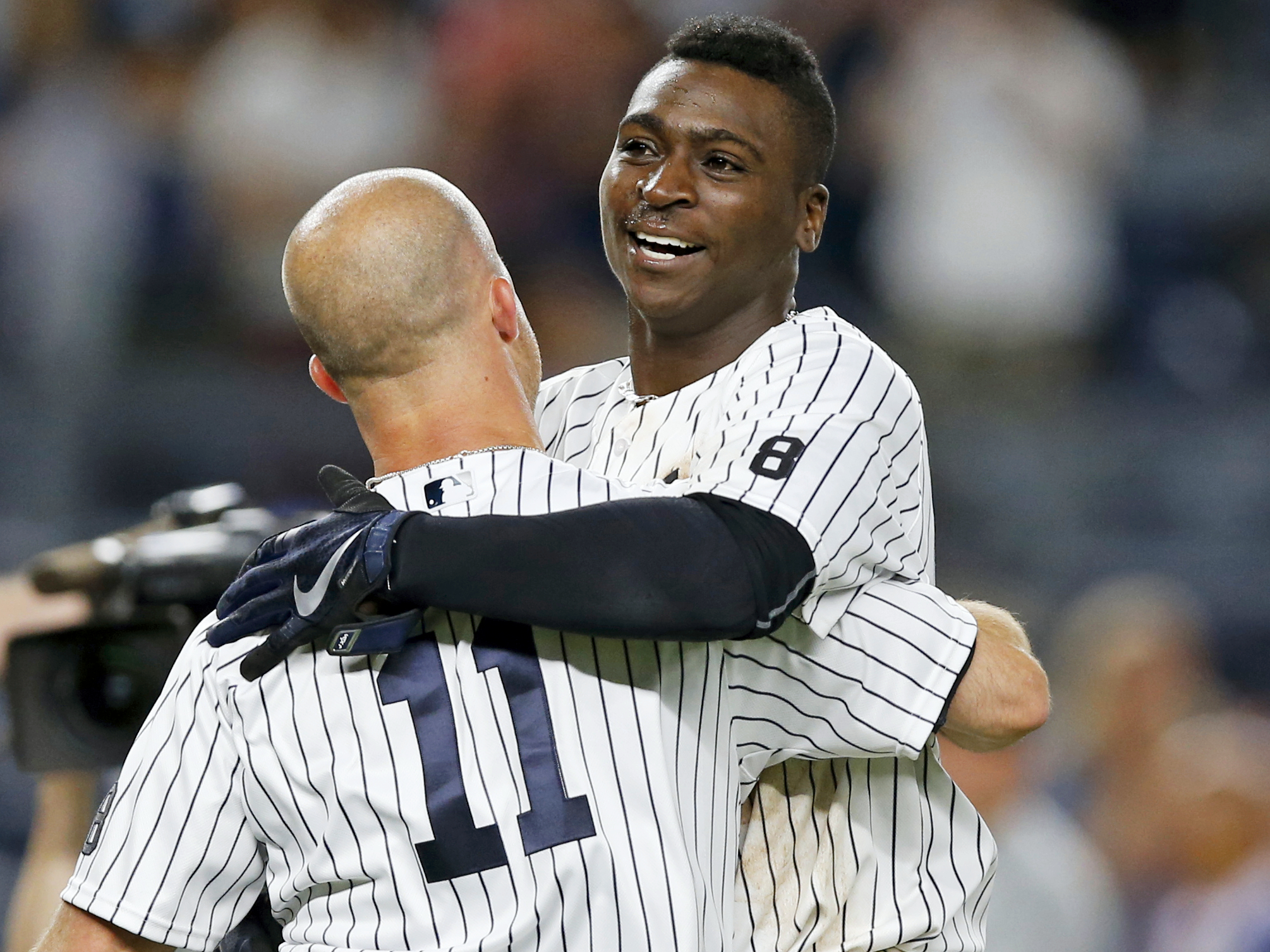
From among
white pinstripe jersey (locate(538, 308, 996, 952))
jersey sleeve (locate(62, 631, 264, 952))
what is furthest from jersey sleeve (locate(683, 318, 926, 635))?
jersey sleeve (locate(62, 631, 264, 952))

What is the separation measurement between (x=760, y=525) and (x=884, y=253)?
10.7 feet

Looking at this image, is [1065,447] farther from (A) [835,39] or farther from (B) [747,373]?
(B) [747,373]

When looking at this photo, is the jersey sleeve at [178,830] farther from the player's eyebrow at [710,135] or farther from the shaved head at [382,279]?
the player's eyebrow at [710,135]

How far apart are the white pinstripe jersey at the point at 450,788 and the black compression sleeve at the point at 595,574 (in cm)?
8

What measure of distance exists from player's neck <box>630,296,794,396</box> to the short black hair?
5.8 inches

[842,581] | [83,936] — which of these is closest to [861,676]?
[842,581]

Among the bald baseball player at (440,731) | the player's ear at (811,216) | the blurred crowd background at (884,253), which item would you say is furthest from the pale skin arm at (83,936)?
the blurred crowd background at (884,253)

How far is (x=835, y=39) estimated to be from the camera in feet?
14.5

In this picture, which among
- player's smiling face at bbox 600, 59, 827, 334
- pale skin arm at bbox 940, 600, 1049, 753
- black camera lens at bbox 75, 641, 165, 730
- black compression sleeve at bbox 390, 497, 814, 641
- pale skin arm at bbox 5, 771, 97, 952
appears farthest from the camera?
pale skin arm at bbox 5, 771, 97, 952

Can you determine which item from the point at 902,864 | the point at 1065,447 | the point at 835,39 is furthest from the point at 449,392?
the point at 835,39

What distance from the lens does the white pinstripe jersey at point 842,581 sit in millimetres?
1239

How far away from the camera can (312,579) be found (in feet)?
3.85

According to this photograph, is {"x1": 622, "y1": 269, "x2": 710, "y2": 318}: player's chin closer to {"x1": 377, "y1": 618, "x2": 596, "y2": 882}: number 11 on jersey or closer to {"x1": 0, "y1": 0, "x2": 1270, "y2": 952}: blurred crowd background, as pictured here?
{"x1": 377, "y1": 618, "x2": 596, "y2": 882}: number 11 on jersey

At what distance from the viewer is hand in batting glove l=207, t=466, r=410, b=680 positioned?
1.14 m
